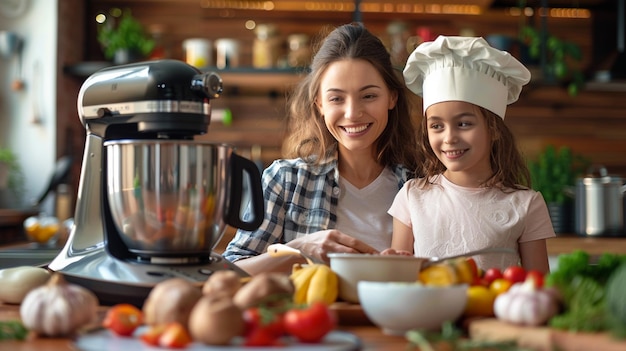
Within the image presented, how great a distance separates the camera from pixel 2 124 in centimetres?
412

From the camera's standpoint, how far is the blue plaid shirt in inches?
77.7

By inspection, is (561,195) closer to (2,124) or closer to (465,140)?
(465,140)

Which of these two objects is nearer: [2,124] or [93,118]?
[93,118]

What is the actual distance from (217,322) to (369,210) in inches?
46.0

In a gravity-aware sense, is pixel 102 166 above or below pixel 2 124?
below

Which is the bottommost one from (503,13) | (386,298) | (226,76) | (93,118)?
(386,298)

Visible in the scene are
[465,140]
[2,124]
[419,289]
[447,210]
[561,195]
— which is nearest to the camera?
[419,289]

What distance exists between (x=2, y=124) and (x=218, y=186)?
3.21 meters

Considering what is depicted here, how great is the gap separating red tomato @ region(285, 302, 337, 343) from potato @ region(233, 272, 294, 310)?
0.06 meters

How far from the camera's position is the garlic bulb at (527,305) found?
0.92 meters

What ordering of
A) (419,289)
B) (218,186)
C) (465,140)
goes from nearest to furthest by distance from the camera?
(419,289), (218,186), (465,140)

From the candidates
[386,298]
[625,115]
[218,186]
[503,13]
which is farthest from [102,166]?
[625,115]

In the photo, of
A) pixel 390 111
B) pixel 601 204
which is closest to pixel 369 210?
pixel 390 111

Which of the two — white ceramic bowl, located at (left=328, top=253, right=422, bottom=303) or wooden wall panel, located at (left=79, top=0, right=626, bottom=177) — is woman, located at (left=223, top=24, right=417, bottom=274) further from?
wooden wall panel, located at (left=79, top=0, right=626, bottom=177)
